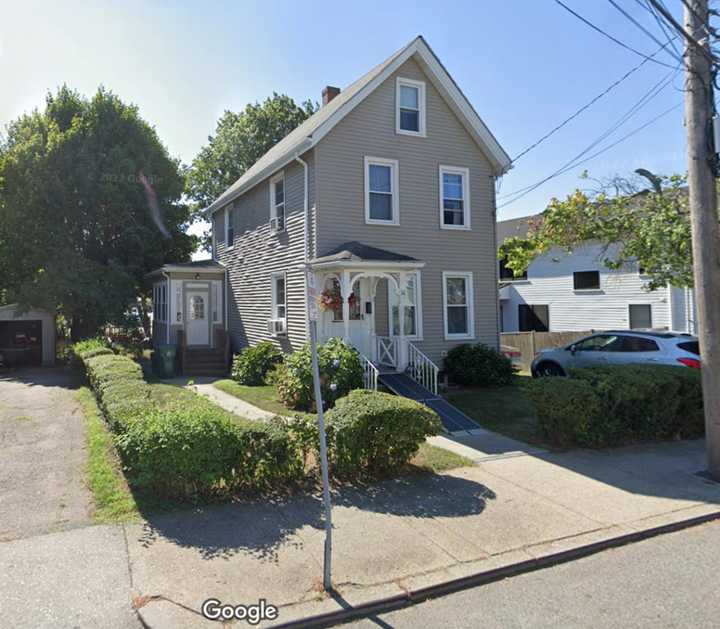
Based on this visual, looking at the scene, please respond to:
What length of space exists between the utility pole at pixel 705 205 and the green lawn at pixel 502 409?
8.82 ft

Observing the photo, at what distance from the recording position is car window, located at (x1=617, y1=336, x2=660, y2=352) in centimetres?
1243

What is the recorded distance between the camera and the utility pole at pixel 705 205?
737 centimetres

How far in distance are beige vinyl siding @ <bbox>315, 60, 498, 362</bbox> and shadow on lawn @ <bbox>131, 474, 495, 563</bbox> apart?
8102mm

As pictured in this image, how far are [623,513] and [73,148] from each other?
22344 mm

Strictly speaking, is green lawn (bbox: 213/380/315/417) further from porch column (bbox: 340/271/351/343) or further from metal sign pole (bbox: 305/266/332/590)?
metal sign pole (bbox: 305/266/332/590)

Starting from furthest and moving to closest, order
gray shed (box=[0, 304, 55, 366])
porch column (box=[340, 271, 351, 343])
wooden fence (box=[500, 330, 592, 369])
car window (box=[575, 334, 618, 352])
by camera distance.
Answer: gray shed (box=[0, 304, 55, 366]) → wooden fence (box=[500, 330, 592, 369]) → car window (box=[575, 334, 618, 352]) → porch column (box=[340, 271, 351, 343])

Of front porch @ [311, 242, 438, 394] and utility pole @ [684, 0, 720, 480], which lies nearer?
utility pole @ [684, 0, 720, 480]

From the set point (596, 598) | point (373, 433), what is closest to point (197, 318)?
point (373, 433)

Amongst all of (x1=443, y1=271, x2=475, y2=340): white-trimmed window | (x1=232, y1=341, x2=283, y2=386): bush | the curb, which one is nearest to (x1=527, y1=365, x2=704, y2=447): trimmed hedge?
the curb

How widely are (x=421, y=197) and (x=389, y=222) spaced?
4.29ft

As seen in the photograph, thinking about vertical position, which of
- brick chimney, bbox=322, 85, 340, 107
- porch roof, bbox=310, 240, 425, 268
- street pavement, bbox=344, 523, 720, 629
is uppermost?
brick chimney, bbox=322, 85, 340, 107

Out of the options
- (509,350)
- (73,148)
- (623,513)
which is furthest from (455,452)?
(73,148)

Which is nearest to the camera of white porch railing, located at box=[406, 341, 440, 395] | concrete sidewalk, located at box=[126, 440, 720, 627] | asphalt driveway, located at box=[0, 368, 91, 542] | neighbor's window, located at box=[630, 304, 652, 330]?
concrete sidewalk, located at box=[126, 440, 720, 627]

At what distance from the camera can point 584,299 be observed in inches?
1014
